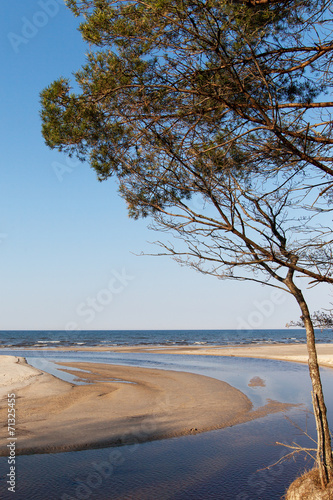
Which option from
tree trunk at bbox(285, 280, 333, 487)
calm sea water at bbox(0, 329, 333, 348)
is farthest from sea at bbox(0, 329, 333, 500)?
calm sea water at bbox(0, 329, 333, 348)

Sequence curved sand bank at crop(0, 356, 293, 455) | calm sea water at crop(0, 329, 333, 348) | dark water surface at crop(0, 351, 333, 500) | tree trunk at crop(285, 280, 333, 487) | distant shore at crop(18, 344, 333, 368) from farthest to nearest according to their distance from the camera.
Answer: calm sea water at crop(0, 329, 333, 348) → distant shore at crop(18, 344, 333, 368) → curved sand bank at crop(0, 356, 293, 455) → dark water surface at crop(0, 351, 333, 500) → tree trunk at crop(285, 280, 333, 487)

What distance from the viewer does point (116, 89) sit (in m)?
5.62

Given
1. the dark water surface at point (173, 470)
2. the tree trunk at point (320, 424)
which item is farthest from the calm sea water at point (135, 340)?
the tree trunk at point (320, 424)

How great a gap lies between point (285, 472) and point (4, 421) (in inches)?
250

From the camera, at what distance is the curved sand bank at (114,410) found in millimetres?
8484

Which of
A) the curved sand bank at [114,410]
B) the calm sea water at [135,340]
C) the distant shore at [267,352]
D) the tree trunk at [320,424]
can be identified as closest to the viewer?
the tree trunk at [320,424]

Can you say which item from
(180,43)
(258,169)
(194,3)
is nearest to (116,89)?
(180,43)

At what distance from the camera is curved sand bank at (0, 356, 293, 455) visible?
8484mm

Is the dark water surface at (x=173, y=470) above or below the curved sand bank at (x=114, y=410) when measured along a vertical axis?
below

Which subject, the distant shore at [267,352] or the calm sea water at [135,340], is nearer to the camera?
the distant shore at [267,352]

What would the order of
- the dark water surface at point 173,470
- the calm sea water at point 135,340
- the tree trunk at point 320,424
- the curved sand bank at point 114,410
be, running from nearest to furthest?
1. the tree trunk at point 320,424
2. the dark water surface at point 173,470
3. the curved sand bank at point 114,410
4. the calm sea water at point 135,340

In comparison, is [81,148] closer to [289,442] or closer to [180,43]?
[180,43]

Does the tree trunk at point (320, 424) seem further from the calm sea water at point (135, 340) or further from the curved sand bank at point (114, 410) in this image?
the calm sea water at point (135, 340)

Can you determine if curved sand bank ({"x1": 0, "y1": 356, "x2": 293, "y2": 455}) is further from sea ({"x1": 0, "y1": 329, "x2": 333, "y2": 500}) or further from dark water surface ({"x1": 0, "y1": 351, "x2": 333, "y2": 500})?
dark water surface ({"x1": 0, "y1": 351, "x2": 333, "y2": 500})
